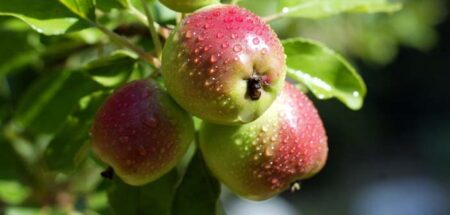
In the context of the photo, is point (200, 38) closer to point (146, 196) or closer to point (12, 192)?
point (146, 196)

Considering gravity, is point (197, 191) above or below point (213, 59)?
below

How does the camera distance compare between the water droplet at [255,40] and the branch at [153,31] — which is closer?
the water droplet at [255,40]

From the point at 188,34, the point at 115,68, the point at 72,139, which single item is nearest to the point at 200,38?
the point at 188,34

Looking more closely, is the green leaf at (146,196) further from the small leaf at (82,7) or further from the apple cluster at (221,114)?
the small leaf at (82,7)

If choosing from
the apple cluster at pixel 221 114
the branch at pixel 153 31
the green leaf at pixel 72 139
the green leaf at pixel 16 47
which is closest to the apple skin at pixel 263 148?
Result: the apple cluster at pixel 221 114

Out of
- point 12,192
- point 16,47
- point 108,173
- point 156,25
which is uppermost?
point 156,25

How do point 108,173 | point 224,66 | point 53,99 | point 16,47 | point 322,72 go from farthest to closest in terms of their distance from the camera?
point 16,47, point 53,99, point 322,72, point 108,173, point 224,66
